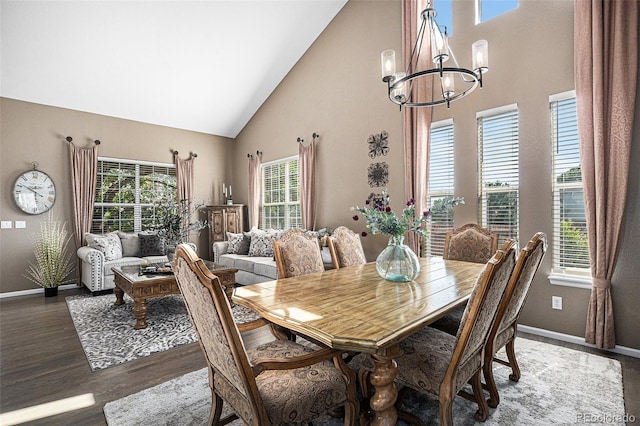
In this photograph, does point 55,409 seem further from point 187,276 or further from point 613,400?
point 613,400

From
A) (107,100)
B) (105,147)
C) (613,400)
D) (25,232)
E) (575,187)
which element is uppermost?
(107,100)

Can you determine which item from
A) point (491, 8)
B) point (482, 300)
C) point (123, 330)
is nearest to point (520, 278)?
point (482, 300)

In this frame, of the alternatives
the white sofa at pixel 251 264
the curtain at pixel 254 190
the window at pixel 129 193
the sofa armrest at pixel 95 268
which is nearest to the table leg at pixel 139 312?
the white sofa at pixel 251 264

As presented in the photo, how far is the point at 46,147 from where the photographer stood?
5.12 m

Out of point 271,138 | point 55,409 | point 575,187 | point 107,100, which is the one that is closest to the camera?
point 55,409

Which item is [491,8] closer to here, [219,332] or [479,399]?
[479,399]

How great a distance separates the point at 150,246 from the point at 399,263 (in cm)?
483

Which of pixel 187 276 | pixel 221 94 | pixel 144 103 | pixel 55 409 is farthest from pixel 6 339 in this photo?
pixel 221 94

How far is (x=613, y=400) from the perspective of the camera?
1963 mm

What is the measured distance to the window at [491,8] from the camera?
3.30 meters

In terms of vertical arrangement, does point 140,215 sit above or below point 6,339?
above

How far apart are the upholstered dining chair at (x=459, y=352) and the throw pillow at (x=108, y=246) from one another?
471 centimetres

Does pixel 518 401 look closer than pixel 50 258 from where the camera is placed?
Yes

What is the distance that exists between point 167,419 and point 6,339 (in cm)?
249
